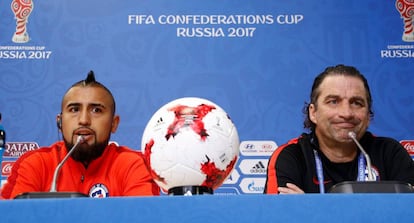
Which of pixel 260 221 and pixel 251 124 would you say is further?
pixel 251 124

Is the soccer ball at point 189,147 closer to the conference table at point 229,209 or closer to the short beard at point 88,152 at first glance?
the conference table at point 229,209

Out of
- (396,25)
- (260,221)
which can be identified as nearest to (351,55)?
(396,25)

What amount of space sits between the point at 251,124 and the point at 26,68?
1161 millimetres

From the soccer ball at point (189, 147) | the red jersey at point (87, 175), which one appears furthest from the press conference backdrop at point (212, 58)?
the soccer ball at point (189, 147)

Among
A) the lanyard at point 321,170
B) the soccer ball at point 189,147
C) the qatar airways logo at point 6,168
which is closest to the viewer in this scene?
the soccer ball at point 189,147

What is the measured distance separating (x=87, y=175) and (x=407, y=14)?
1850 millimetres

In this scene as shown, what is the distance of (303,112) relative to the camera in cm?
245

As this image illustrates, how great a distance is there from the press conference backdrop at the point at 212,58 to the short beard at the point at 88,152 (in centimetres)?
69

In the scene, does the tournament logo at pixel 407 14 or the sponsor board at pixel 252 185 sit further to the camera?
the tournament logo at pixel 407 14

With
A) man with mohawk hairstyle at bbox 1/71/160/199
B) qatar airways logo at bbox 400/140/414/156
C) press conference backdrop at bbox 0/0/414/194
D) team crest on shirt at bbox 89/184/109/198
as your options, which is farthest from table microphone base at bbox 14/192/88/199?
qatar airways logo at bbox 400/140/414/156

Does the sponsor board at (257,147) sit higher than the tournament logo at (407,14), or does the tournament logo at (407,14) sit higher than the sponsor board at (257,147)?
the tournament logo at (407,14)

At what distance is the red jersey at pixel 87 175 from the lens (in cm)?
162

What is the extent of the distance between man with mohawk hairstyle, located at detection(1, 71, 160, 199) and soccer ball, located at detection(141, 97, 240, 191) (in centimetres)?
58

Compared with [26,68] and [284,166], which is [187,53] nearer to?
[26,68]
